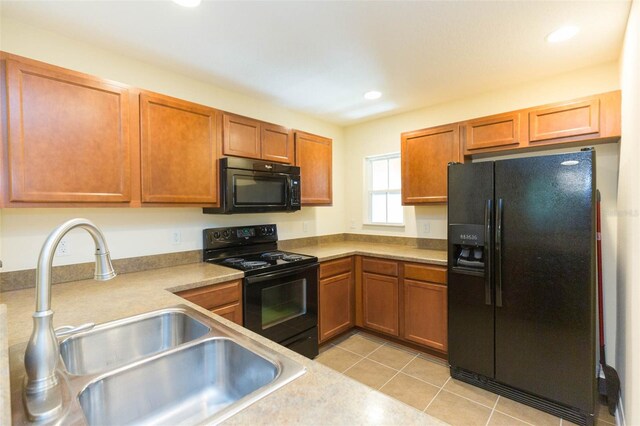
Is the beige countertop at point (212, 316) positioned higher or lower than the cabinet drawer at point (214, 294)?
higher

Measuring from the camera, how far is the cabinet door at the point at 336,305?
2.89 meters

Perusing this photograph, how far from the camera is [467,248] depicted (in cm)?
239

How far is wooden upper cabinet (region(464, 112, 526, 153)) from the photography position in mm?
2494

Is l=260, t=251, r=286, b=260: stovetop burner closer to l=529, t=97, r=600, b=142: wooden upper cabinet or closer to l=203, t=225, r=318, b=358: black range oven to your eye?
l=203, t=225, r=318, b=358: black range oven

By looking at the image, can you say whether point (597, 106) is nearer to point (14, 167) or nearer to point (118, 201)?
point (118, 201)

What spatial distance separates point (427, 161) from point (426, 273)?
1082 millimetres

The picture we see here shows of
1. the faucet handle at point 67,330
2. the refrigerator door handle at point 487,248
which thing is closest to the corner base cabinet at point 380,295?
the refrigerator door handle at point 487,248

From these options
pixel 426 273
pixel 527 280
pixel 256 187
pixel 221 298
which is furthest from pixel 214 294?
pixel 527 280

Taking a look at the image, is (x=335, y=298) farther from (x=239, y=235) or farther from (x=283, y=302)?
(x=239, y=235)

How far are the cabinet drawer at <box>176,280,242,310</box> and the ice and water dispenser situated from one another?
5.49 ft

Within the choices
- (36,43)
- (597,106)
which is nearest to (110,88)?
(36,43)

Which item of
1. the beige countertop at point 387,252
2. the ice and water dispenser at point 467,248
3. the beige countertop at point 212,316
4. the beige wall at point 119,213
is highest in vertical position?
the beige wall at point 119,213

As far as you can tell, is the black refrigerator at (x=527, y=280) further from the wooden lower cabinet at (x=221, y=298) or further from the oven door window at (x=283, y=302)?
the wooden lower cabinet at (x=221, y=298)

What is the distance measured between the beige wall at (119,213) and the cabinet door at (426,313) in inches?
57.2
